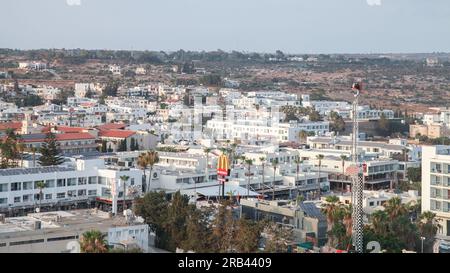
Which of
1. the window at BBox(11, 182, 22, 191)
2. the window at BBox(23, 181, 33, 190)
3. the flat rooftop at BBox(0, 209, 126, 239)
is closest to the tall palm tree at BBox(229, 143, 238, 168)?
the window at BBox(23, 181, 33, 190)

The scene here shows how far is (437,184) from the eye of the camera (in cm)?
812

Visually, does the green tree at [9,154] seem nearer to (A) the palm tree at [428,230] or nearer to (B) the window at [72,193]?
(B) the window at [72,193]

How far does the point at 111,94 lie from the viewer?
25516 mm

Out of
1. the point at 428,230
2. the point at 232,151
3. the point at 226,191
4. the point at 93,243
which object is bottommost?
the point at 226,191

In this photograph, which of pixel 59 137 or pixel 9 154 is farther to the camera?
pixel 59 137

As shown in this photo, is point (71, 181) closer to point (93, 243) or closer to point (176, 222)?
point (176, 222)

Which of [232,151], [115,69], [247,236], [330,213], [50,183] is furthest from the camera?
[115,69]

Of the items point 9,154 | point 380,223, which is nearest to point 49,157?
point 9,154

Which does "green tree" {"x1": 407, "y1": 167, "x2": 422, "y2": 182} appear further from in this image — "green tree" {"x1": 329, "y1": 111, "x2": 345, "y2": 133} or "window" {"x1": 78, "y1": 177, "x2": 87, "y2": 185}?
"green tree" {"x1": 329, "y1": 111, "x2": 345, "y2": 133}

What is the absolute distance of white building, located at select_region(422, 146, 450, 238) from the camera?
316 inches

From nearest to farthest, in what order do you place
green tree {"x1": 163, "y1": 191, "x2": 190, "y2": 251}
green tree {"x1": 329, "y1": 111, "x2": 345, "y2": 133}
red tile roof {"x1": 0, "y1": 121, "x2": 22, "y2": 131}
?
green tree {"x1": 163, "y1": 191, "x2": 190, "y2": 251}, red tile roof {"x1": 0, "y1": 121, "x2": 22, "y2": 131}, green tree {"x1": 329, "y1": 111, "x2": 345, "y2": 133}

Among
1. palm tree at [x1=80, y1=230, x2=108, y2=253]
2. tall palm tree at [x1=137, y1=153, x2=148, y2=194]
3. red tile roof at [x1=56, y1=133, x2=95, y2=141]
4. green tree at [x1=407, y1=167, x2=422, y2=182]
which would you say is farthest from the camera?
red tile roof at [x1=56, y1=133, x2=95, y2=141]
